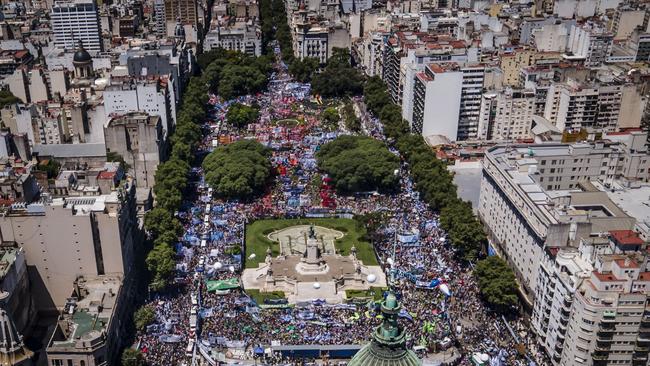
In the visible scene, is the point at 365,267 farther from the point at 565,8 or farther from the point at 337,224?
the point at 565,8

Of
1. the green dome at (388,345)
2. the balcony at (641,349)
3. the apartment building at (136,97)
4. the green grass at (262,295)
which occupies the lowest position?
the green grass at (262,295)

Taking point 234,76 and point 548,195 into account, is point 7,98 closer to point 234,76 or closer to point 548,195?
point 234,76

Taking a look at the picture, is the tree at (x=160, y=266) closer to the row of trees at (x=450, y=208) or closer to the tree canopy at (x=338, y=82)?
the row of trees at (x=450, y=208)

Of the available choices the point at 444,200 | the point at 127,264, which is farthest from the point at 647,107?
the point at 127,264

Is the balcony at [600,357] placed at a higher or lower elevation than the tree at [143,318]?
higher

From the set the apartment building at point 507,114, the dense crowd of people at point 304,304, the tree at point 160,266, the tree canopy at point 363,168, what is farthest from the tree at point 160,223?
the apartment building at point 507,114

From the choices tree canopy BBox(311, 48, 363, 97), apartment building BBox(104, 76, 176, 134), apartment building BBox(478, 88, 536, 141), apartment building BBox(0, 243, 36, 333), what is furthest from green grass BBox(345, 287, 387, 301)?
tree canopy BBox(311, 48, 363, 97)

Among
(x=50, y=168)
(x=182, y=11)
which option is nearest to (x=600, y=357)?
(x=50, y=168)
